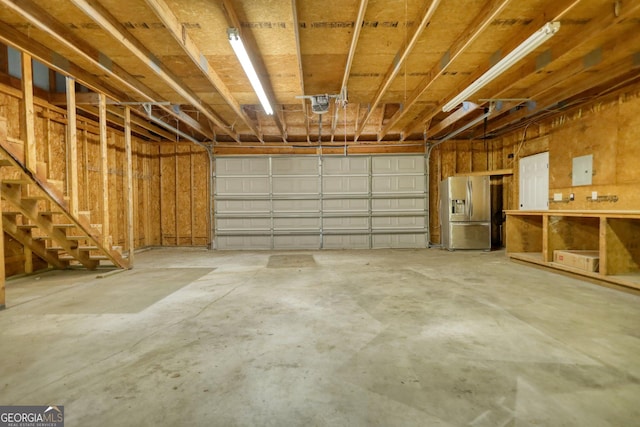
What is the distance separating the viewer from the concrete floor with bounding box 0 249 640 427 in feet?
5.42

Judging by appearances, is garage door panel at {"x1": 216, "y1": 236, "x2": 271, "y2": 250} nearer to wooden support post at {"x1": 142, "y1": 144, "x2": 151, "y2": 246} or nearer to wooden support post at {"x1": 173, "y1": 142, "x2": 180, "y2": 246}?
wooden support post at {"x1": 173, "y1": 142, "x2": 180, "y2": 246}

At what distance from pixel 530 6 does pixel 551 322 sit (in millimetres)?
3615

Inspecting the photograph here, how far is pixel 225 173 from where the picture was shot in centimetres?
916

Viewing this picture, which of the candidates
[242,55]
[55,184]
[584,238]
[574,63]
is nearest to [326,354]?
[242,55]

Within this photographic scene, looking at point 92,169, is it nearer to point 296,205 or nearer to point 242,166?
point 242,166

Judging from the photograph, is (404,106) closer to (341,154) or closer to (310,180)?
(341,154)

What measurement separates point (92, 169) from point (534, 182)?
11.6 meters

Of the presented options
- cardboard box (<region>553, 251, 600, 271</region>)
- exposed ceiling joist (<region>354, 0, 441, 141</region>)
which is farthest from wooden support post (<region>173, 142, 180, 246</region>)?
cardboard box (<region>553, 251, 600, 271</region>)

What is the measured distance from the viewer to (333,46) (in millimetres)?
4059

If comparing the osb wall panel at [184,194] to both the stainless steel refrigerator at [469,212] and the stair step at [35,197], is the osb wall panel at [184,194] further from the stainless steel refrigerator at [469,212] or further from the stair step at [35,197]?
the stainless steel refrigerator at [469,212]

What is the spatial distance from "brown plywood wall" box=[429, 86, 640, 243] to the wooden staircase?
9059mm

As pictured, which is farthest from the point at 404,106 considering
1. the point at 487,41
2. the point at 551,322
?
the point at 551,322

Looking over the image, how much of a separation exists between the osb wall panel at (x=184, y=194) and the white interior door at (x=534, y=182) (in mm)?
9735

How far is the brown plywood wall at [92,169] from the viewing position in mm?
5012
